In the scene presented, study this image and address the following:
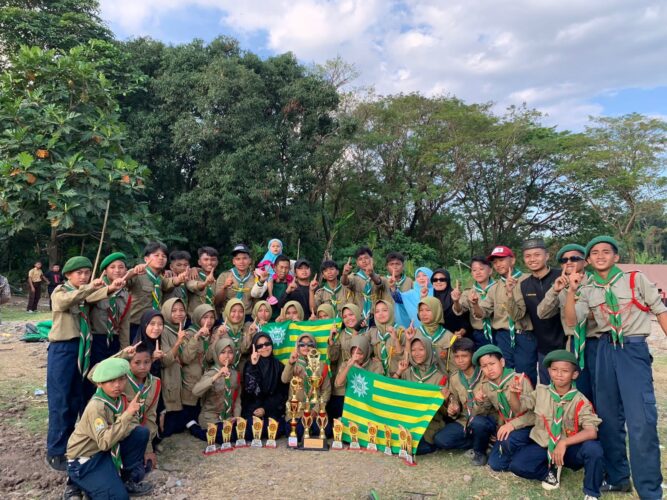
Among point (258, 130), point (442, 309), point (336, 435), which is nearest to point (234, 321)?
point (336, 435)

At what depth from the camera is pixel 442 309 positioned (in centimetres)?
590

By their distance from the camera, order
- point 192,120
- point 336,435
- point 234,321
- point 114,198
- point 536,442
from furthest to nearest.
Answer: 1. point 192,120
2. point 114,198
3. point 234,321
4. point 336,435
5. point 536,442

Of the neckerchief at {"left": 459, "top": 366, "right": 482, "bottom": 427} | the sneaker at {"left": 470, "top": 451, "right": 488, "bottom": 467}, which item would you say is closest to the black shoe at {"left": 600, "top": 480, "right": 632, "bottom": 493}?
the sneaker at {"left": 470, "top": 451, "right": 488, "bottom": 467}

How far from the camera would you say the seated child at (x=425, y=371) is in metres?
5.26

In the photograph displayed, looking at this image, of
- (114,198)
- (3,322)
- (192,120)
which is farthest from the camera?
(192,120)

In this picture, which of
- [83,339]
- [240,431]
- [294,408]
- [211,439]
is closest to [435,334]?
[294,408]

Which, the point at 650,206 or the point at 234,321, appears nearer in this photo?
the point at 234,321

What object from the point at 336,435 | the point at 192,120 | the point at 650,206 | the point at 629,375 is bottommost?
the point at 336,435

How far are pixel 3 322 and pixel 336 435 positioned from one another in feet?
33.1

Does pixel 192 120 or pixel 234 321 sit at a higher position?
pixel 192 120

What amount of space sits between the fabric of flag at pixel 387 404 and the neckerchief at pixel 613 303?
1.75m

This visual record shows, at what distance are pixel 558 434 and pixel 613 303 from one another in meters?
1.22

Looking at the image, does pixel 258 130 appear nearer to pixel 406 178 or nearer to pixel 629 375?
pixel 406 178

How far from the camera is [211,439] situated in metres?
5.11
